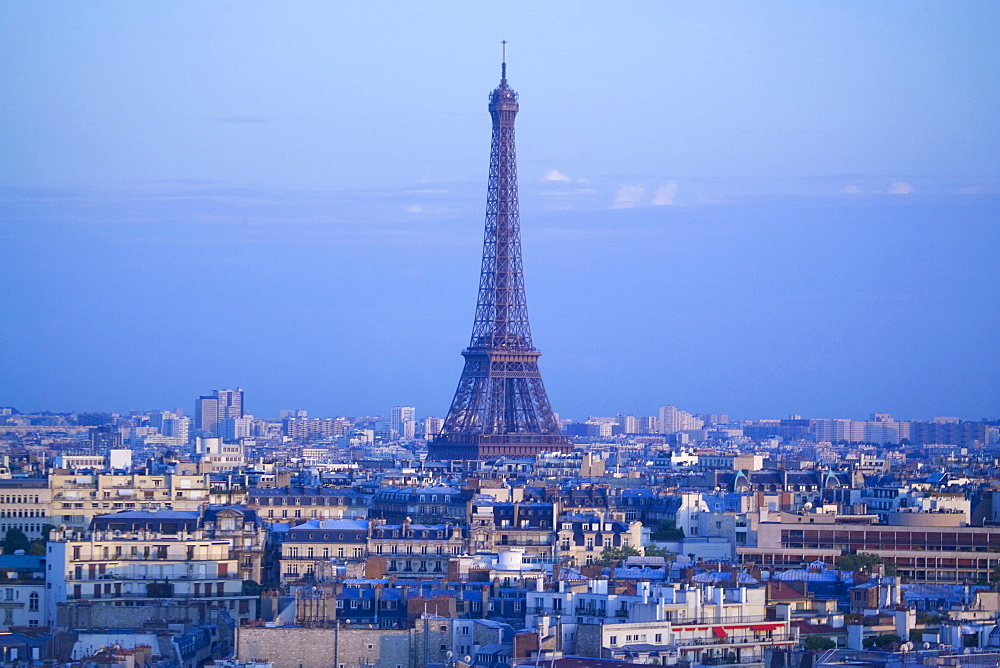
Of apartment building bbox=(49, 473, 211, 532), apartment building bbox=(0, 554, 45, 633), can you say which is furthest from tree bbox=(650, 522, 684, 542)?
apartment building bbox=(0, 554, 45, 633)

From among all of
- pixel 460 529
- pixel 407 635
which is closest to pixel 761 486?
pixel 460 529

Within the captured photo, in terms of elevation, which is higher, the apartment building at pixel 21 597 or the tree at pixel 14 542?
the tree at pixel 14 542

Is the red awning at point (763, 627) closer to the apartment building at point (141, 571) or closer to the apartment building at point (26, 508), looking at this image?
A: the apartment building at point (141, 571)

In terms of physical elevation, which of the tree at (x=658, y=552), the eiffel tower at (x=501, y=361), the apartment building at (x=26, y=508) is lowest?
the tree at (x=658, y=552)

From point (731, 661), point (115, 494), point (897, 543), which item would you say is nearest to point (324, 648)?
point (731, 661)

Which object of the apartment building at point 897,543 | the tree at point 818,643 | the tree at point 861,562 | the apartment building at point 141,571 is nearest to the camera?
the tree at point 818,643

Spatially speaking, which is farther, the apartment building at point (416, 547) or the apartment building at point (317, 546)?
the apartment building at point (317, 546)

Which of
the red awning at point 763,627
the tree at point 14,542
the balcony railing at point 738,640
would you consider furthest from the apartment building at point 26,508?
the balcony railing at point 738,640

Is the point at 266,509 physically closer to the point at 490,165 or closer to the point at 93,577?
the point at 93,577
